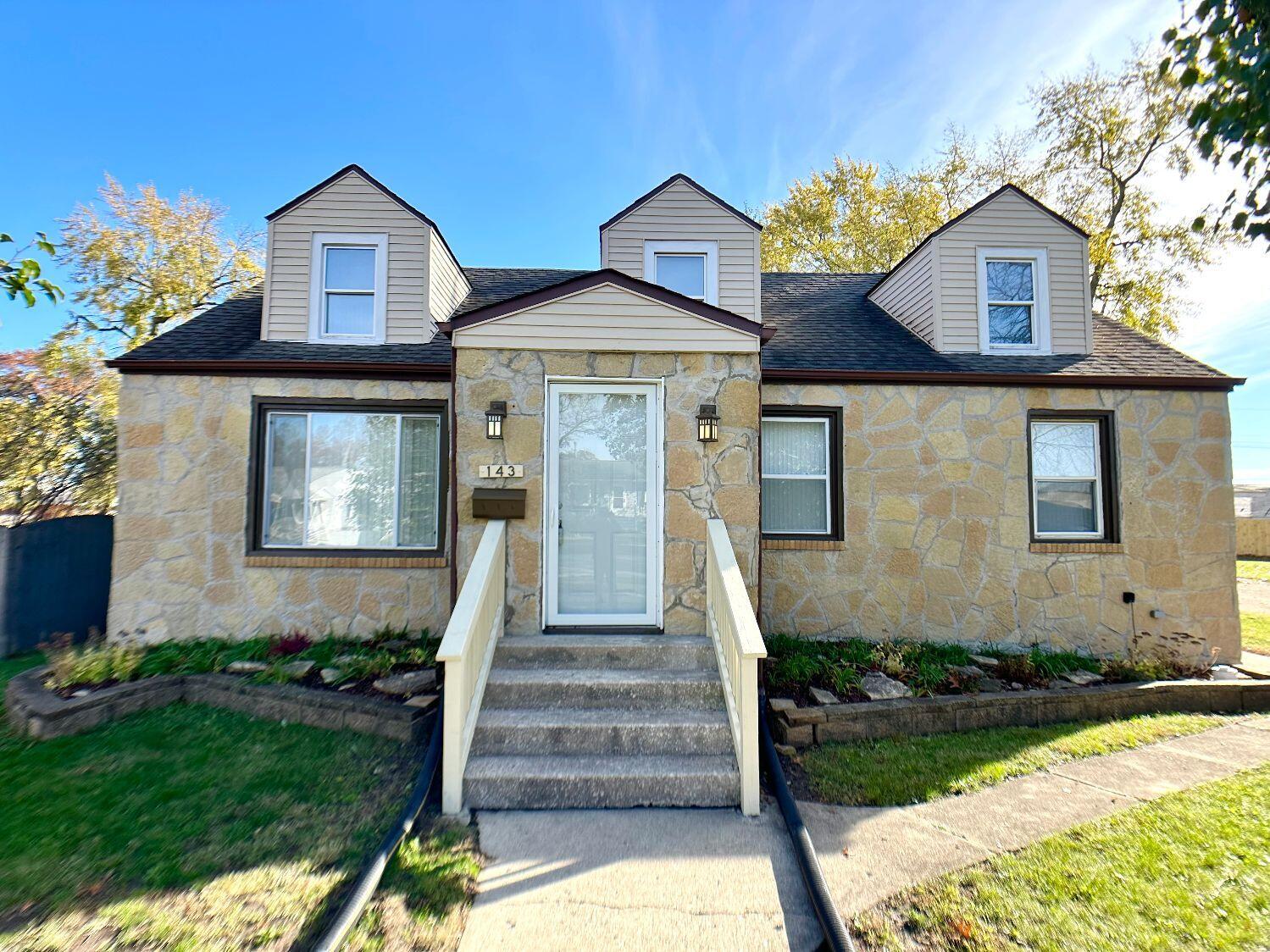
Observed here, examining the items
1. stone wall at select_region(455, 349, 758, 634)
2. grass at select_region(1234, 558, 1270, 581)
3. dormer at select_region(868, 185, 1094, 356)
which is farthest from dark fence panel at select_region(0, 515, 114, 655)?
grass at select_region(1234, 558, 1270, 581)

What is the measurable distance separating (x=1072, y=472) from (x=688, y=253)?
5268 millimetres

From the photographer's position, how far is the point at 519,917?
2592mm

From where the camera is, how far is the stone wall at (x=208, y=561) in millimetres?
5961

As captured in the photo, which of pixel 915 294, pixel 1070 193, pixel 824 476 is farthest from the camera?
pixel 1070 193

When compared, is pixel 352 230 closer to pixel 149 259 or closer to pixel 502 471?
pixel 502 471

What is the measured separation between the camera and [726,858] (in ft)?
9.93

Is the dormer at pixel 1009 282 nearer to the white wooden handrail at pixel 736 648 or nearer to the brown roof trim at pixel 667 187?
the brown roof trim at pixel 667 187

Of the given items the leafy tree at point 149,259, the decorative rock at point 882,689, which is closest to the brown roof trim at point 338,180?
the decorative rock at point 882,689

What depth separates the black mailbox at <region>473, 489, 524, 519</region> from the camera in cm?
475

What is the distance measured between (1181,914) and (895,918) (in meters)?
1.30

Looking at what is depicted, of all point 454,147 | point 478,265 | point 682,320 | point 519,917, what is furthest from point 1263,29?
point 454,147

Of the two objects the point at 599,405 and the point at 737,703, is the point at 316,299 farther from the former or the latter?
the point at 737,703

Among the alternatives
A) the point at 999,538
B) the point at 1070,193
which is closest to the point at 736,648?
the point at 999,538

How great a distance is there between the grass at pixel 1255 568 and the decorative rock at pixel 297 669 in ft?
57.2
